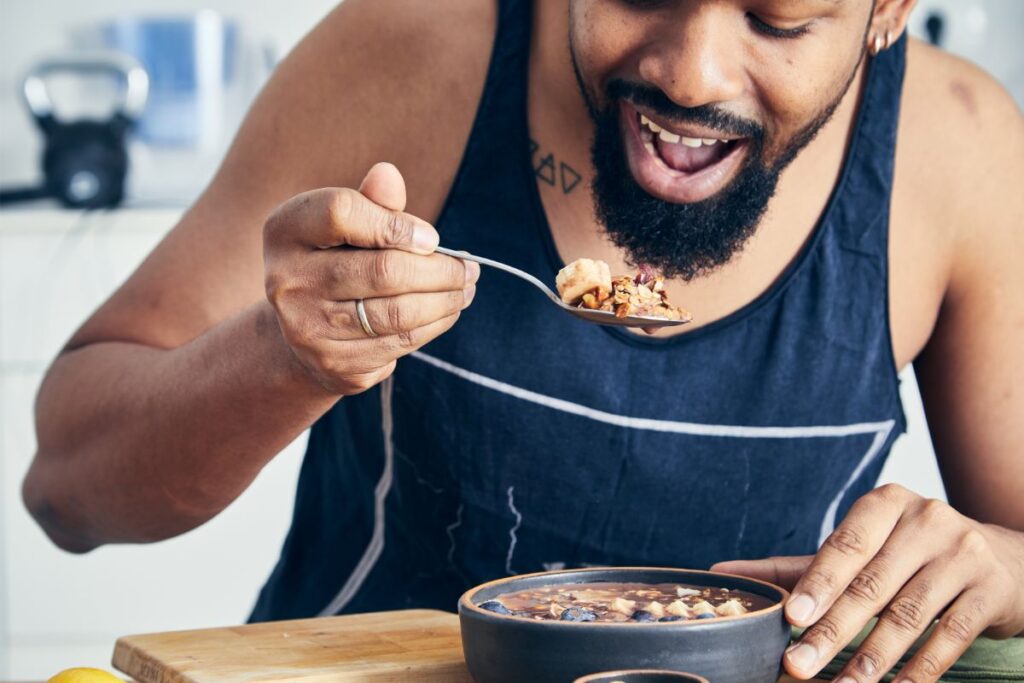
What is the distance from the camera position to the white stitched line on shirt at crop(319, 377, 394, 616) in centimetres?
144

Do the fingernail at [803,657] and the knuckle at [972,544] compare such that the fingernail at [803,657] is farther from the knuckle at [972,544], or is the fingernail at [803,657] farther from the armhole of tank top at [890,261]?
the armhole of tank top at [890,261]

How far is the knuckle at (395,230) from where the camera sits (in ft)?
3.08

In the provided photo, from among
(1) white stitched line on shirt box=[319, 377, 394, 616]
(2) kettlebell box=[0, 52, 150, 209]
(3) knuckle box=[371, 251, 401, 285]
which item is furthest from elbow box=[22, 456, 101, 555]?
(2) kettlebell box=[0, 52, 150, 209]

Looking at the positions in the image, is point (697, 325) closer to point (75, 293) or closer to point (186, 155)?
point (75, 293)

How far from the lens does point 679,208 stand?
A: 1.25 metres

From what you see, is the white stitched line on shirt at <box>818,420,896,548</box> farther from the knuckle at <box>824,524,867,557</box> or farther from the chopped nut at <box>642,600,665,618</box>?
the chopped nut at <box>642,600,665,618</box>

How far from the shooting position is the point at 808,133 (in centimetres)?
125

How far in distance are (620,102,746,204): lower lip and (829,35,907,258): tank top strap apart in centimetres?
24

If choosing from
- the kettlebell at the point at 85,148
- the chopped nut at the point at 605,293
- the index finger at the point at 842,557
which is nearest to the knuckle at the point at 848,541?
the index finger at the point at 842,557

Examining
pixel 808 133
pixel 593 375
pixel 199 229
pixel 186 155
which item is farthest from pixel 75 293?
pixel 808 133

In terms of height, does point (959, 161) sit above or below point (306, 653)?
above

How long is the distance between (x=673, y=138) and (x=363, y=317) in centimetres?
36

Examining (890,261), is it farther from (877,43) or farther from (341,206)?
(341,206)

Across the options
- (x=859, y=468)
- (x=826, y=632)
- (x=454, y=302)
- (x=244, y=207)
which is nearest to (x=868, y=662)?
(x=826, y=632)
